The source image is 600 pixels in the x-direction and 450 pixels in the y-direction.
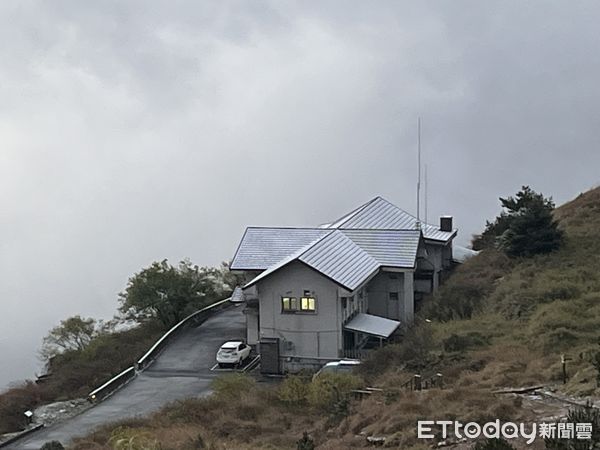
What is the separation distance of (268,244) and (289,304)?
5.65m

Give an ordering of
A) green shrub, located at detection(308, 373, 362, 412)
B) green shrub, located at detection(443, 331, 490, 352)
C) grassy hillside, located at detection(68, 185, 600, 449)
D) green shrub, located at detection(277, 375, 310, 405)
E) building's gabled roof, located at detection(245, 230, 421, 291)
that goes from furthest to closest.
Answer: building's gabled roof, located at detection(245, 230, 421, 291)
green shrub, located at detection(443, 331, 490, 352)
green shrub, located at detection(277, 375, 310, 405)
green shrub, located at detection(308, 373, 362, 412)
grassy hillside, located at detection(68, 185, 600, 449)

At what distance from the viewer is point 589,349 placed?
2016 cm

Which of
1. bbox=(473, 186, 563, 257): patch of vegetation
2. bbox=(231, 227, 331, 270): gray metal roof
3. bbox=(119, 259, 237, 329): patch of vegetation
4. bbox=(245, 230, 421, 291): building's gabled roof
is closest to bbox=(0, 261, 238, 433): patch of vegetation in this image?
bbox=(119, 259, 237, 329): patch of vegetation

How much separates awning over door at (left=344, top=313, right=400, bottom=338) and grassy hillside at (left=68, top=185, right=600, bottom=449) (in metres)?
1.47

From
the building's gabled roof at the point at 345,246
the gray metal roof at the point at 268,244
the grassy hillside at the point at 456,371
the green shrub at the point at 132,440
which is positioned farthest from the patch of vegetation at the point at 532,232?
the green shrub at the point at 132,440

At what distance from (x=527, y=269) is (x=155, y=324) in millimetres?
19385

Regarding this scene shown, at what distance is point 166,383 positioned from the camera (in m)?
29.2

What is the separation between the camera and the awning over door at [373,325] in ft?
105

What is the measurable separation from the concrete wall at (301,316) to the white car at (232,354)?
1.07 metres

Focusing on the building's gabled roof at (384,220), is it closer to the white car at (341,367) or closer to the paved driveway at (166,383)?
the paved driveway at (166,383)

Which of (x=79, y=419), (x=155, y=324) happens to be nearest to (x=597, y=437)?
(x=79, y=419)

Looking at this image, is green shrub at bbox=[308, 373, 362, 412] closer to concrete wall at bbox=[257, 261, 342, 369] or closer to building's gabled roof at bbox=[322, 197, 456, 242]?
concrete wall at bbox=[257, 261, 342, 369]

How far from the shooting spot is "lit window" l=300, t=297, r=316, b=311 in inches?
1266

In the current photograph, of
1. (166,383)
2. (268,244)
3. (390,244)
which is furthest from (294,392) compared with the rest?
(268,244)
